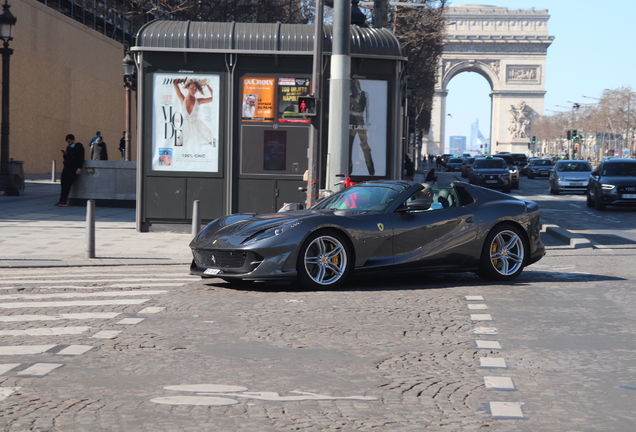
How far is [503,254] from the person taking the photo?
35.6ft

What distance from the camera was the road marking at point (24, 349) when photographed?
20.1 feet

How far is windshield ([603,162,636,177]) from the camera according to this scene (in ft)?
91.5

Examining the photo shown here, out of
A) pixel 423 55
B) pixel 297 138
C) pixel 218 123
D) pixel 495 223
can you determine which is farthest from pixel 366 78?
pixel 423 55

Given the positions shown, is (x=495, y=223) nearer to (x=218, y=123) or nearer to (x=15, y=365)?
(x=15, y=365)

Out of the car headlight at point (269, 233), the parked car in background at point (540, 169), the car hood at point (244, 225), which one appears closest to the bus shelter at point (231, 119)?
the car hood at point (244, 225)

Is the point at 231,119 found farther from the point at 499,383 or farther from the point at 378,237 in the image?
the point at 499,383

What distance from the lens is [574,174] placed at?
125 feet

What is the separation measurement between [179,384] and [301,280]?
14.2 ft

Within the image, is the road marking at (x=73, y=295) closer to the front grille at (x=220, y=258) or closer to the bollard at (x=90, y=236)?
the front grille at (x=220, y=258)

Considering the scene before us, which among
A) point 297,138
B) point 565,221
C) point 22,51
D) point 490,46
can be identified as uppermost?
point 490,46

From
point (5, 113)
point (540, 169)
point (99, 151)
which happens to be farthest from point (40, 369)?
point (540, 169)

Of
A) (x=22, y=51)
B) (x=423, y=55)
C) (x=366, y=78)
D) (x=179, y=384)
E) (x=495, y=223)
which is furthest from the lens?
(x=423, y=55)

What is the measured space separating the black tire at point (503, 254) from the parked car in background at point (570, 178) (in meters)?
27.8

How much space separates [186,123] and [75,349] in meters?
11.2
